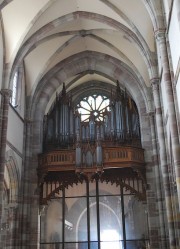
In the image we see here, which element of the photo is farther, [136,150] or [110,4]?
[136,150]

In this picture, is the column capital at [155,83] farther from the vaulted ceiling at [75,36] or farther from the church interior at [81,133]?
the vaulted ceiling at [75,36]

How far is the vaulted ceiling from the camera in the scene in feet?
48.5

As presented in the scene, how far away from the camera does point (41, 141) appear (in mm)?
18031

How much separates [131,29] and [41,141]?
22.7ft

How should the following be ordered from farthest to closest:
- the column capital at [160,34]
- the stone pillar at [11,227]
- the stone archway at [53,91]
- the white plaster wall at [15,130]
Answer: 1. the stone archway at [53,91]
2. the white plaster wall at [15,130]
3. the stone pillar at [11,227]
4. the column capital at [160,34]

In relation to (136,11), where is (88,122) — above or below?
below

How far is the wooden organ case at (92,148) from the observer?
1641cm

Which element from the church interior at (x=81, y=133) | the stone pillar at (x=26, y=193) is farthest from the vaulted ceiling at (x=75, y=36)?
the stone pillar at (x=26, y=193)

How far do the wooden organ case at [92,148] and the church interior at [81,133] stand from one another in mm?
48

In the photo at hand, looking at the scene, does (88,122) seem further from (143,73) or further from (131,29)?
(131,29)

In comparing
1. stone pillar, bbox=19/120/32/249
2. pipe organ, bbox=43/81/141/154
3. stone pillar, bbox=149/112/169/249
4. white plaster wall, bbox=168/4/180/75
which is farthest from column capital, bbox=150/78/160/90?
stone pillar, bbox=19/120/32/249

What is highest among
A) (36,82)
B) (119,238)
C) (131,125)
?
(36,82)

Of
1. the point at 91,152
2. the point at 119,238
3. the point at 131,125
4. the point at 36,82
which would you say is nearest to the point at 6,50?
the point at 36,82

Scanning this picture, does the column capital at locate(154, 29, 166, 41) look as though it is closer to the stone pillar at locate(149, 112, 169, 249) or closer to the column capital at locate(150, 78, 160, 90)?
the column capital at locate(150, 78, 160, 90)
